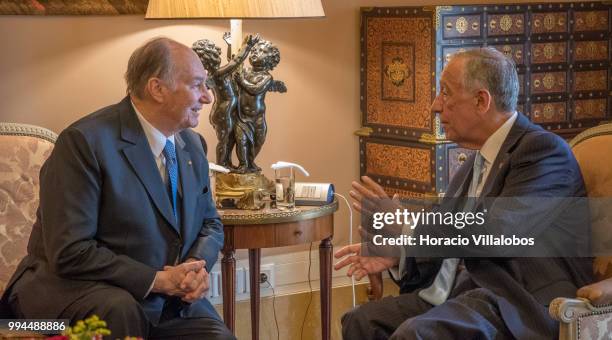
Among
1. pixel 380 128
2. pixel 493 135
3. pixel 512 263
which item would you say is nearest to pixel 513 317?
pixel 512 263

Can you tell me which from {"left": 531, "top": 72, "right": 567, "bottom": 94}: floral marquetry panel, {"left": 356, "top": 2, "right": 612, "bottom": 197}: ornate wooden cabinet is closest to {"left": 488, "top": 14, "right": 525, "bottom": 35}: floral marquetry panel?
{"left": 356, "top": 2, "right": 612, "bottom": 197}: ornate wooden cabinet

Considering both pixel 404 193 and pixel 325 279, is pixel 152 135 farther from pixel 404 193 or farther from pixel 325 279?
pixel 404 193

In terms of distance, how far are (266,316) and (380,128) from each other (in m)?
0.94

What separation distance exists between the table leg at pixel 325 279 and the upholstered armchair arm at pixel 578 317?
123 cm

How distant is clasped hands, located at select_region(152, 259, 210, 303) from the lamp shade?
95 cm

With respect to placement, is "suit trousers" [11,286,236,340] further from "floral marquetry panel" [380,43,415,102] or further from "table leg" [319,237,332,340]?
"floral marquetry panel" [380,43,415,102]

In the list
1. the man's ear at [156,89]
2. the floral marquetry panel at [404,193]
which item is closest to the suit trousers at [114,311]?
the man's ear at [156,89]

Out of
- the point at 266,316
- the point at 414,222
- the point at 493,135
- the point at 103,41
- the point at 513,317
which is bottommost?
the point at 266,316

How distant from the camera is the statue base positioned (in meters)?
3.44

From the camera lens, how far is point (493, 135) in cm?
284

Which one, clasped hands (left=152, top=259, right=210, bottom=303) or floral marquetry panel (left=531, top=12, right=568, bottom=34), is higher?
floral marquetry panel (left=531, top=12, right=568, bottom=34)

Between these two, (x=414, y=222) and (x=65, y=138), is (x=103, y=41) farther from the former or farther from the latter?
(x=414, y=222)

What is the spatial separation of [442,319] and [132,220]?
2.79ft

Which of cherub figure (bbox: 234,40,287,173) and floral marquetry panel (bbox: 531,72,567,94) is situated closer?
cherub figure (bbox: 234,40,287,173)
